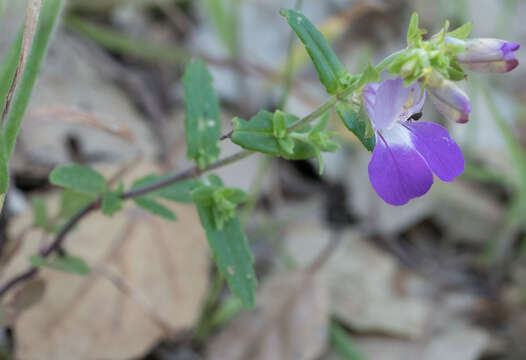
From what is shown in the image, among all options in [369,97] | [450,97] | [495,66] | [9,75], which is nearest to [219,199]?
[369,97]

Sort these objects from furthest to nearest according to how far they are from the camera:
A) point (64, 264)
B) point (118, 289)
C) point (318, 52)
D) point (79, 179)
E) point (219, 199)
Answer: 1. point (118, 289)
2. point (64, 264)
3. point (79, 179)
4. point (219, 199)
5. point (318, 52)

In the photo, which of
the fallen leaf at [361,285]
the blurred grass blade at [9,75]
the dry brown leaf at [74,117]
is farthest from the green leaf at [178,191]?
the fallen leaf at [361,285]

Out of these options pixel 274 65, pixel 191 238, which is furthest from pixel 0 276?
pixel 274 65

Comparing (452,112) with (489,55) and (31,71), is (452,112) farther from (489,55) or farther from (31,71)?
(31,71)

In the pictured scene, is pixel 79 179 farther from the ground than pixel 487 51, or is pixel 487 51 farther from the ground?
pixel 487 51

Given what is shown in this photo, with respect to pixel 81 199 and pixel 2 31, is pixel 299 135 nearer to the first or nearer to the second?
pixel 81 199

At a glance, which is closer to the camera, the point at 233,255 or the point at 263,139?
the point at 263,139

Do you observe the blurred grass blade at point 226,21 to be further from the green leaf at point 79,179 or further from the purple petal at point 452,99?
the purple petal at point 452,99

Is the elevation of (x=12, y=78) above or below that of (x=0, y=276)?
above
